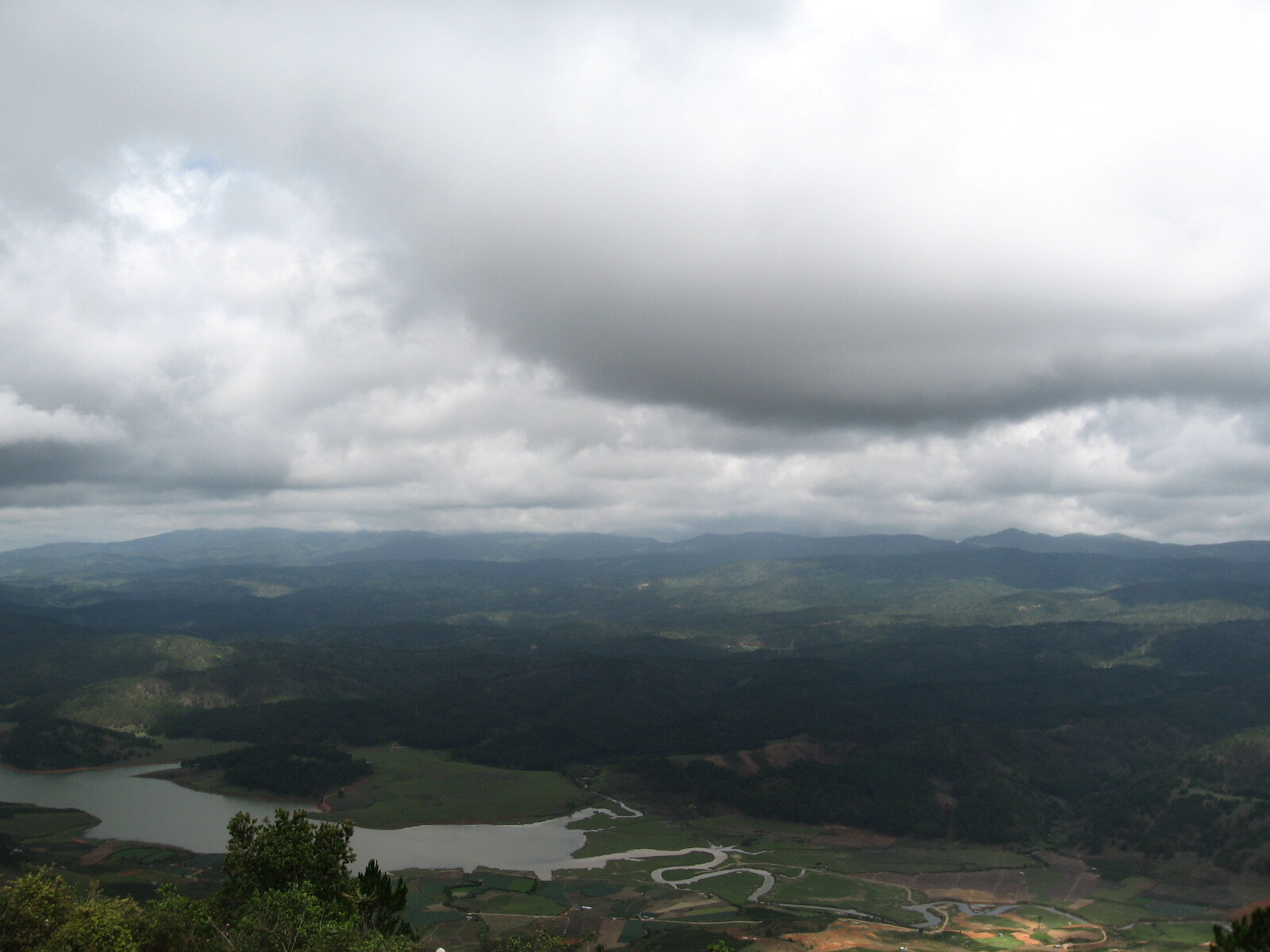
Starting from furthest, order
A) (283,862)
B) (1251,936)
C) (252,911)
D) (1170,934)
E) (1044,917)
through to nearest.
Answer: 1. (1044,917)
2. (1170,934)
3. (283,862)
4. (252,911)
5. (1251,936)

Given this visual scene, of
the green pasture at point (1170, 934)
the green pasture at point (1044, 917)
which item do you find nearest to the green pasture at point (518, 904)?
the green pasture at point (1044, 917)

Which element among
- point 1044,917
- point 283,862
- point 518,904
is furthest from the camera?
point 1044,917

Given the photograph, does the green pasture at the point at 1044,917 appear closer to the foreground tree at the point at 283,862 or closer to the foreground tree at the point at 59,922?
the foreground tree at the point at 283,862

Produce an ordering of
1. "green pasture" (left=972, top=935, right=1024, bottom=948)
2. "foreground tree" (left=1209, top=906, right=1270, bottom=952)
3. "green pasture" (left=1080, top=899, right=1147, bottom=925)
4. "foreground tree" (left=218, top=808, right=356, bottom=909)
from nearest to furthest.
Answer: "foreground tree" (left=1209, top=906, right=1270, bottom=952) → "foreground tree" (left=218, top=808, right=356, bottom=909) → "green pasture" (left=972, top=935, right=1024, bottom=948) → "green pasture" (left=1080, top=899, right=1147, bottom=925)

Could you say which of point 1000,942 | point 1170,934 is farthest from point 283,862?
point 1170,934

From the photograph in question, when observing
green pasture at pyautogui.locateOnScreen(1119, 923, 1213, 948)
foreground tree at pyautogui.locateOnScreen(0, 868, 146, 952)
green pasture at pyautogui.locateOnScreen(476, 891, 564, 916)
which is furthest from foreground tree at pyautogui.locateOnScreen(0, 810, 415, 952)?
green pasture at pyautogui.locateOnScreen(1119, 923, 1213, 948)

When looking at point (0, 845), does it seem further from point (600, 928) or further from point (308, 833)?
point (308, 833)

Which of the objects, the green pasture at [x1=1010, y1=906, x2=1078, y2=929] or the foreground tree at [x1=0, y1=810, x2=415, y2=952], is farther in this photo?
the green pasture at [x1=1010, y1=906, x2=1078, y2=929]

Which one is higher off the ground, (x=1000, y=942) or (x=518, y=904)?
(x=1000, y=942)

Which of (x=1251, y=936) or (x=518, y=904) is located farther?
(x=518, y=904)

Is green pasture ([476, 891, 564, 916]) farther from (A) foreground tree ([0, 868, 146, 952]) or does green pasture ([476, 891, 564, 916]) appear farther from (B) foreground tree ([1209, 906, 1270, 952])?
(B) foreground tree ([1209, 906, 1270, 952])

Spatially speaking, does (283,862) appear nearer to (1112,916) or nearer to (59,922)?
(59,922)

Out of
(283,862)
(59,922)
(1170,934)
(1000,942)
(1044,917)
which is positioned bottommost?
(1044,917)
